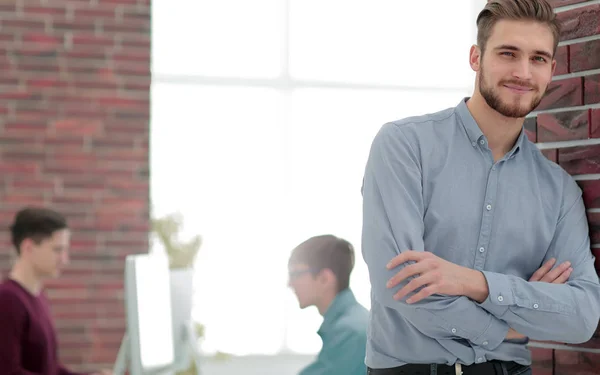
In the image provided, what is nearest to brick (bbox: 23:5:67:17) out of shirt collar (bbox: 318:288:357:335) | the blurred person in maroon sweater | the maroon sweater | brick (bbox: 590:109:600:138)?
the blurred person in maroon sweater

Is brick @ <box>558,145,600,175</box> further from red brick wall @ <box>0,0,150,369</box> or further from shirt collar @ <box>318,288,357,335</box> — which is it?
red brick wall @ <box>0,0,150,369</box>

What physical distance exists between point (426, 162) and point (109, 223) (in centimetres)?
366

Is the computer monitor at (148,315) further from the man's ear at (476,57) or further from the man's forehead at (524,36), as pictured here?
the man's forehead at (524,36)

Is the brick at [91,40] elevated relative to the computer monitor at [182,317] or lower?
elevated

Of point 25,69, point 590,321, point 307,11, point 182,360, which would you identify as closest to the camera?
point 590,321

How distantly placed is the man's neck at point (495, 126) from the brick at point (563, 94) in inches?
6.2

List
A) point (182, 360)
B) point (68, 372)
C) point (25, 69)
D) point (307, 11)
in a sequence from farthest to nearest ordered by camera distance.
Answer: point (307, 11) → point (25, 69) → point (68, 372) → point (182, 360)

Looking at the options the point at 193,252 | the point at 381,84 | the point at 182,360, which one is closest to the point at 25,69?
the point at 193,252

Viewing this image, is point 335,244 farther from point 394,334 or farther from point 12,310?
point 12,310

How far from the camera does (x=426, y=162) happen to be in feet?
6.70

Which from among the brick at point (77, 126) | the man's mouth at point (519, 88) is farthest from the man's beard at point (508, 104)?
the brick at point (77, 126)

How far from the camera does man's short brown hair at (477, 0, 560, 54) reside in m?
1.97

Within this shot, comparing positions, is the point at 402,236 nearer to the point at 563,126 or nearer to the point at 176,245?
the point at 563,126

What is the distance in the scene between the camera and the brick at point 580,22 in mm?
2088
